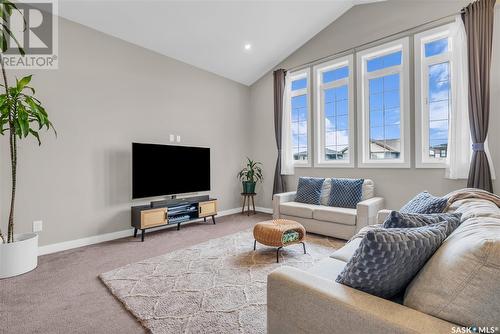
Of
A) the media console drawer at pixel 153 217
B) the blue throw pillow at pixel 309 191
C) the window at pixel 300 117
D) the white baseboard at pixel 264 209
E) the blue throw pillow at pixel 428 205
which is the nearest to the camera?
the blue throw pillow at pixel 428 205

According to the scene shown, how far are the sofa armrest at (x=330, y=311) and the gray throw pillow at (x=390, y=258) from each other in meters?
0.06

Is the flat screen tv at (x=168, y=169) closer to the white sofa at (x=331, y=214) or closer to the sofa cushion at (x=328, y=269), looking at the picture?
the white sofa at (x=331, y=214)

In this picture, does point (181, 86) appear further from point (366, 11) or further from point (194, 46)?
point (366, 11)

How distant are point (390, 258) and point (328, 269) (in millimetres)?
673

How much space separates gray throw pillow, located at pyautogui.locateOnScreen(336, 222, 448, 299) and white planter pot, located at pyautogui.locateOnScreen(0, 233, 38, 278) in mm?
3142

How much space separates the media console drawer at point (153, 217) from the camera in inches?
139

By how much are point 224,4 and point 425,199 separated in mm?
3710

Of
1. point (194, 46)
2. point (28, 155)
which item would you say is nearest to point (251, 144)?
point (194, 46)

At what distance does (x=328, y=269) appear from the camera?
1.54 metres

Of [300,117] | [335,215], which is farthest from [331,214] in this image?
[300,117]

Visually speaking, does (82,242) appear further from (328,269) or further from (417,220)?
(417,220)

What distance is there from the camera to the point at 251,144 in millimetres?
5891

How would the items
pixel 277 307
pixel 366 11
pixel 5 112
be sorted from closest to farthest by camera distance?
pixel 277 307, pixel 5 112, pixel 366 11

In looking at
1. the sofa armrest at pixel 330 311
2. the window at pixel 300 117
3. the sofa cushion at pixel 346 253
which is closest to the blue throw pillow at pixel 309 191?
the window at pixel 300 117
